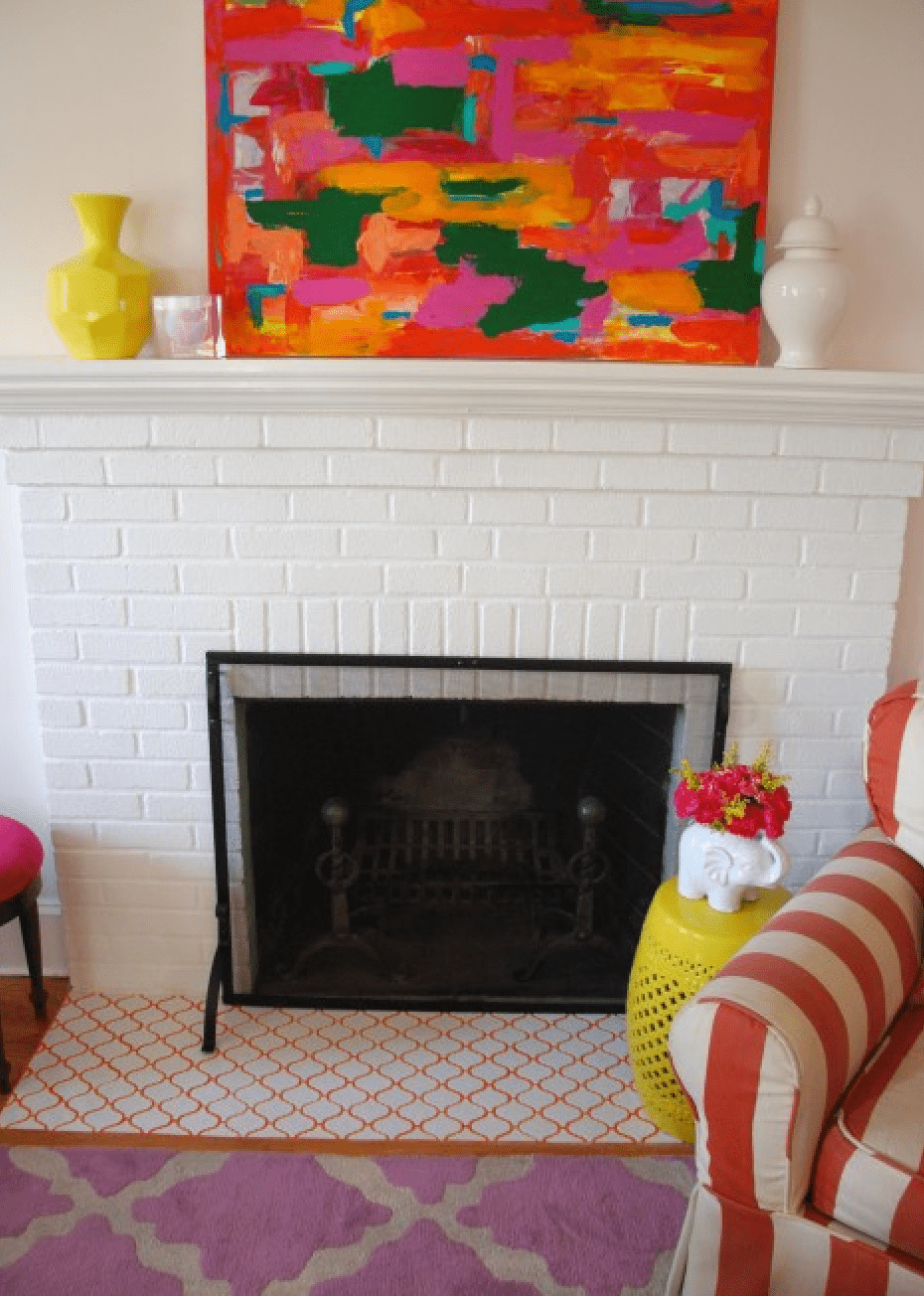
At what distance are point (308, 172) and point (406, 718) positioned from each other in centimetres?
110

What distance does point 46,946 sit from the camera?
247 centimetres

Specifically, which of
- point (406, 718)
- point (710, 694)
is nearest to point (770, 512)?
point (710, 694)

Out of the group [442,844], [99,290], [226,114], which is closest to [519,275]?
[226,114]

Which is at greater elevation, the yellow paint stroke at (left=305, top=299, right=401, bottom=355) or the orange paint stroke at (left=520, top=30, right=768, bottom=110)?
the orange paint stroke at (left=520, top=30, right=768, bottom=110)

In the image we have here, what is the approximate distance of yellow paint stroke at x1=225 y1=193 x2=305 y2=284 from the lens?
2020 millimetres

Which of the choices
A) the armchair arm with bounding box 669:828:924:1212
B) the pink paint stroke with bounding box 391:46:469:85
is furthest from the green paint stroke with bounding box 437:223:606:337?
the armchair arm with bounding box 669:828:924:1212

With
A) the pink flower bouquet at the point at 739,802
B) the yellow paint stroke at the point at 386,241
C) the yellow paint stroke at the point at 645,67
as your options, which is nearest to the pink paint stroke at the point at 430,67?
the yellow paint stroke at the point at 645,67

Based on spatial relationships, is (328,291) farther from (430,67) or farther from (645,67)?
(645,67)

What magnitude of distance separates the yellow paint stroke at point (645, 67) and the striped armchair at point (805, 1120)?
1.44 meters

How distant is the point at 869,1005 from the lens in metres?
1.57

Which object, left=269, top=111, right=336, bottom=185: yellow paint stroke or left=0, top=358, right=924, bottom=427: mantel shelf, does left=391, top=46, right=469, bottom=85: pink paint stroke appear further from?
left=0, top=358, right=924, bottom=427: mantel shelf

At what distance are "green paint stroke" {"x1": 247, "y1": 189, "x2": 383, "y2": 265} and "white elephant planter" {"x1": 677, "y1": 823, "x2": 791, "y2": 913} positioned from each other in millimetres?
1221

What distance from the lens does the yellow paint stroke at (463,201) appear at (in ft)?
6.53

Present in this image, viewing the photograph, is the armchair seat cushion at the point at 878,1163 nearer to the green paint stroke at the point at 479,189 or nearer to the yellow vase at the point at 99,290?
the green paint stroke at the point at 479,189
